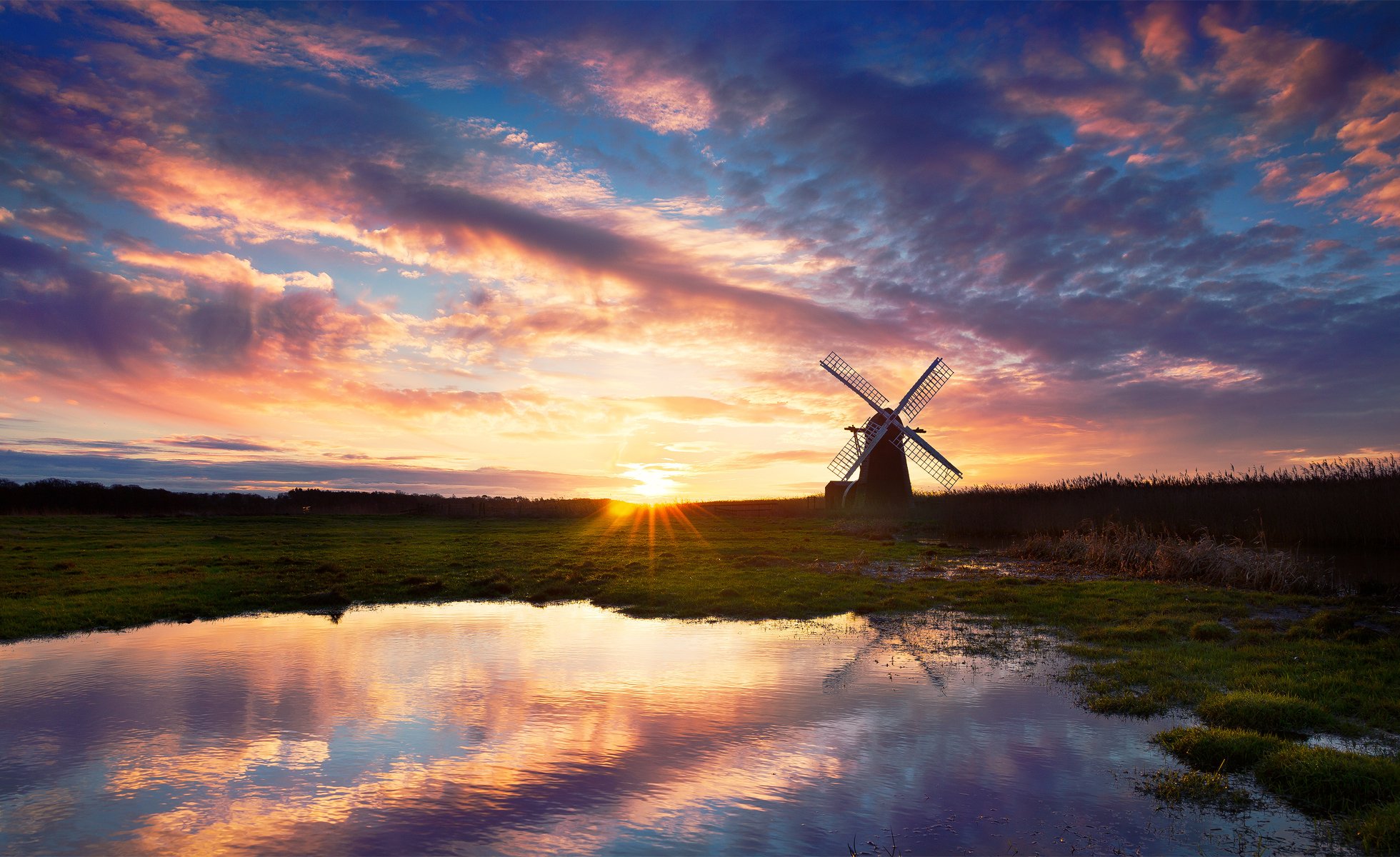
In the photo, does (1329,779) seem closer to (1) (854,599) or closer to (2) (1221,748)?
(2) (1221,748)

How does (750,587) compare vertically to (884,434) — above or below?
below

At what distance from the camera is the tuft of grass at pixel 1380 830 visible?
21.0 feet

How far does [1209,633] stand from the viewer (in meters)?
15.1

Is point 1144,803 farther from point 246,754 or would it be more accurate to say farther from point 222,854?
point 246,754

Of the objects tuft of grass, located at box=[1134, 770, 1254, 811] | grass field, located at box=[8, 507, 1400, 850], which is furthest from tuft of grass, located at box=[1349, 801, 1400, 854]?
tuft of grass, located at box=[1134, 770, 1254, 811]

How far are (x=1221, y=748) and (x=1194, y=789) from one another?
133cm

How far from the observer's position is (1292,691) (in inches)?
429

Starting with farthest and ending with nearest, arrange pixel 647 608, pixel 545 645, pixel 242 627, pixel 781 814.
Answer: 1. pixel 647 608
2. pixel 242 627
3. pixel 545 645
4. pixel 781 814

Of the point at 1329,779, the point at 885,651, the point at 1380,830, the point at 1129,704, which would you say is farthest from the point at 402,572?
the point at 1380,830

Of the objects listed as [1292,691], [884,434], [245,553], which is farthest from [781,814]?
[884,434]

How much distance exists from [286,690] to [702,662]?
7.44 metres

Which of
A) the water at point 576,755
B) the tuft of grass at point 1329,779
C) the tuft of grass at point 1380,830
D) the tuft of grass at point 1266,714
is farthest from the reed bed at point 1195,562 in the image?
the tuft of grass at point 1380,830

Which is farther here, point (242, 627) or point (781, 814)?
point (242, 627)

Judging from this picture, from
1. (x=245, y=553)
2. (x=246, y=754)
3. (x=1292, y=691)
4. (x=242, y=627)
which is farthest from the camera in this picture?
(x=245, y=553)
